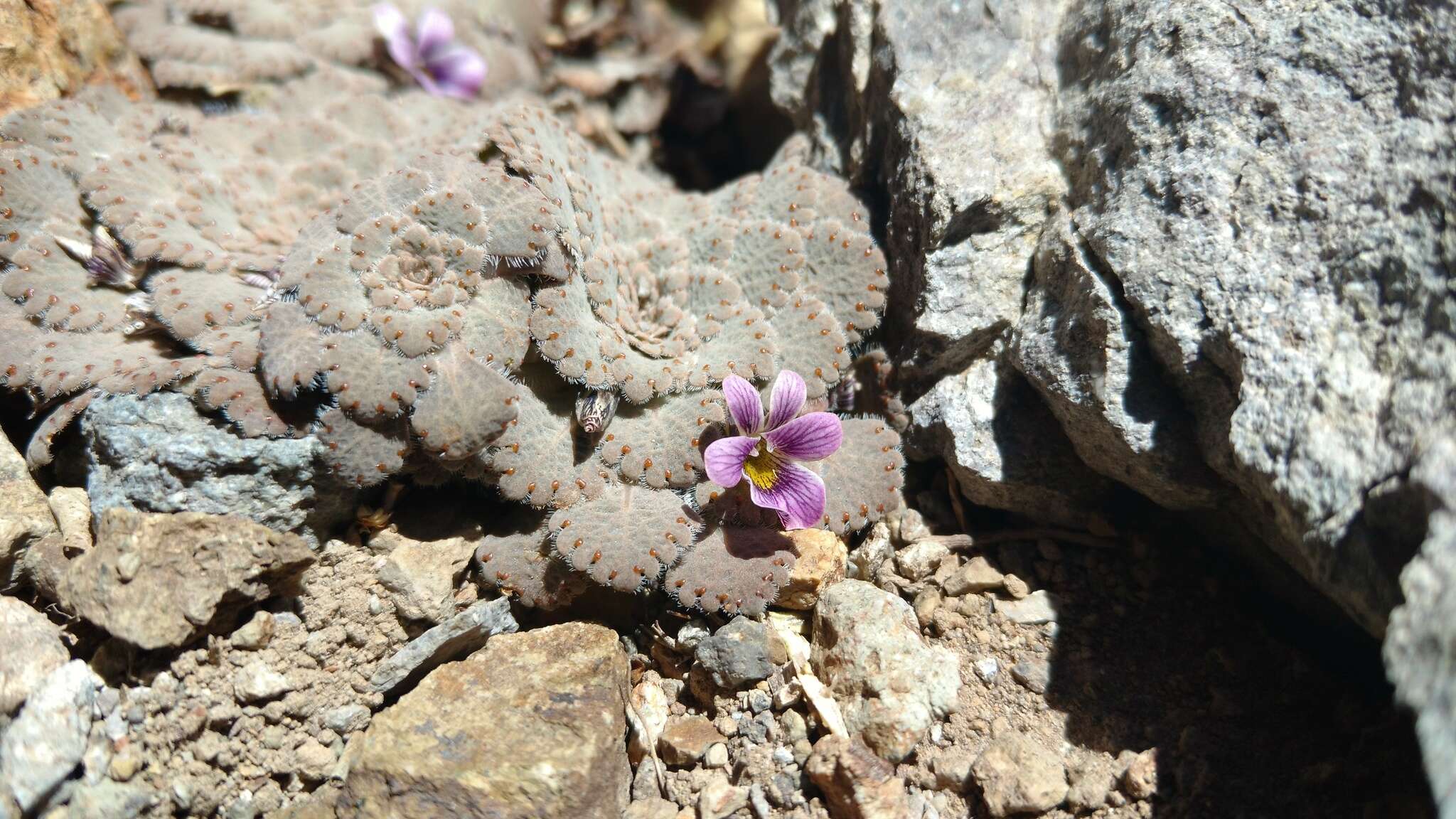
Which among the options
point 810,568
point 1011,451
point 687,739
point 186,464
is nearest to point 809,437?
point 810,568

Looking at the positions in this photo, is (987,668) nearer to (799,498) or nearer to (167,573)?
(799,498)

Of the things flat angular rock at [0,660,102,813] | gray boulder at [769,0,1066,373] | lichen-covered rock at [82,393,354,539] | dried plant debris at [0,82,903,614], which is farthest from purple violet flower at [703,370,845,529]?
flat angular rock at [0,660,102,813]

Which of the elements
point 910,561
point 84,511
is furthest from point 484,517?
point 910,561

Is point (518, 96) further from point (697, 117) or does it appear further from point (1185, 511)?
point (1185, 511)

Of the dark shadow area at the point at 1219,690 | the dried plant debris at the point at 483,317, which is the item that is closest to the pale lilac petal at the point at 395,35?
the dried plant debris at the point at 483,317

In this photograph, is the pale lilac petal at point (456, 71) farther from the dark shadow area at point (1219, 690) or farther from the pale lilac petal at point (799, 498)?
the dark shadow area at point (1219, 690)

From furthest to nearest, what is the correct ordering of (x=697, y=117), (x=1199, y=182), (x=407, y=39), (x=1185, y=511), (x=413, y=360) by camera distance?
(x=697, y=117)
(x=407, y=39)
(x=1185, y=511)
(x=413, y=360)
(x=1199, y=182)

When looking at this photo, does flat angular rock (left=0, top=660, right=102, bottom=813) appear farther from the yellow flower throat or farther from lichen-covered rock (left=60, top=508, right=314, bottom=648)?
the yellow flower throat
